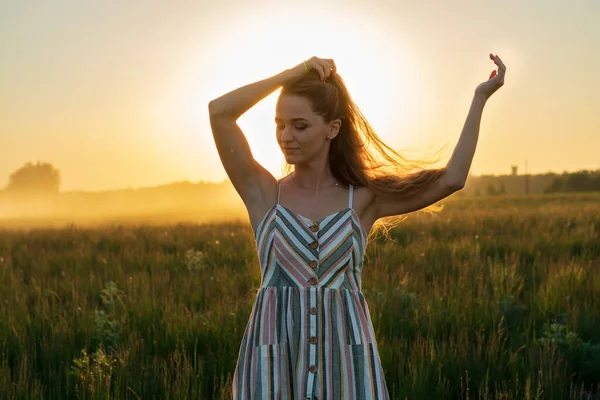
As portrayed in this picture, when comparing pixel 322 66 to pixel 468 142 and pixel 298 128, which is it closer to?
pixel 298 128

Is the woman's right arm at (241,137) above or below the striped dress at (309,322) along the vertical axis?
above

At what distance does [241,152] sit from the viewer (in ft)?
9.69

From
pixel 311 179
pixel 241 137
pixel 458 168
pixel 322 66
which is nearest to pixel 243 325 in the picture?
pixel 311 179

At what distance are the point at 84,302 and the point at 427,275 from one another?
395 cm

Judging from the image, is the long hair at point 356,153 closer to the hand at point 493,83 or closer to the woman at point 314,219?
the woman at point 314,219

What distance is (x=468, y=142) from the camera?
9.71 ft

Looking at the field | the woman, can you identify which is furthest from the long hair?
the field

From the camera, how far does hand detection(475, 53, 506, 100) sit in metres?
2.99

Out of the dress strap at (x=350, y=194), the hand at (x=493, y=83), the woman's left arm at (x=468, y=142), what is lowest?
the dress strap at (x=350, y=194)

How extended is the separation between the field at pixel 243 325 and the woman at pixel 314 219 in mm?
1542

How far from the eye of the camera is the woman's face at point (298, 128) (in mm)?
2883

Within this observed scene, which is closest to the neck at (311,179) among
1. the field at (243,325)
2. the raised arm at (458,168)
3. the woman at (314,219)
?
the woman at (314,219)

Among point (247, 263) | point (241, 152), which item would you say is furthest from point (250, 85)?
point (247, 263)

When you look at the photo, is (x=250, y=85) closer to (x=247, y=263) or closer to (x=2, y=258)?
(x=247, y=263)
